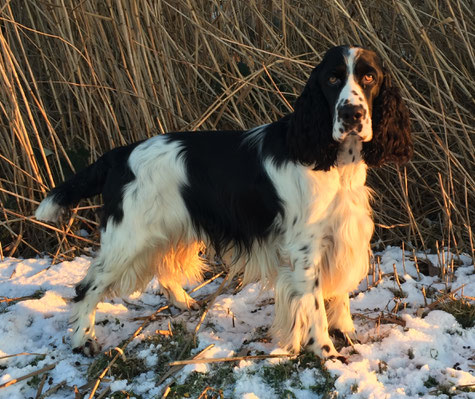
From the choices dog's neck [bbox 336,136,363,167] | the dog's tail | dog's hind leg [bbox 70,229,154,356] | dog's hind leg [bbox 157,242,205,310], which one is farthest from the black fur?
dog's neck [bbox 336,136,363,167]

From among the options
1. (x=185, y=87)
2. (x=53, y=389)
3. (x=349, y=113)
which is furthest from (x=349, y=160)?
(x=185, y=87)

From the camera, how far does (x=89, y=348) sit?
8.41 ft

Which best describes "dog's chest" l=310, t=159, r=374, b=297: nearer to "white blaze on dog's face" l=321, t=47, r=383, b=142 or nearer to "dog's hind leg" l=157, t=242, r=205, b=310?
"white blaze on dog's face" l=321, t=47, r=383, b=142

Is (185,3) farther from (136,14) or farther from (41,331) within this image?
(41,331)

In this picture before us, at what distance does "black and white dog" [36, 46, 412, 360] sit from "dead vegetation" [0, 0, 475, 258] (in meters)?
0.82

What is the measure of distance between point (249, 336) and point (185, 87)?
6.43 feet

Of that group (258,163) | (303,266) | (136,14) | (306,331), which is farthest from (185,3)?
(306,331)

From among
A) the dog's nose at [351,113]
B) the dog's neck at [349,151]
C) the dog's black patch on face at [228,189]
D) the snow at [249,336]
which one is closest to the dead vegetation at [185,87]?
the snow at [249,336]

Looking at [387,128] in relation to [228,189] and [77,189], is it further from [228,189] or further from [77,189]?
[77,189]

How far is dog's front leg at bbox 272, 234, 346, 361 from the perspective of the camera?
2.44 metres

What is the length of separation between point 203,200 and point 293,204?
1.49 ft

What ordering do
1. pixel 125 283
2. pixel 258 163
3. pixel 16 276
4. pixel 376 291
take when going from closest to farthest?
pixel 258 163 → pixel 125 283 → pixel 376 291 → pixel 16 276

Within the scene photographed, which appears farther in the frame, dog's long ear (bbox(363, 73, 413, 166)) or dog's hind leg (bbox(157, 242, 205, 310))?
dog's hind leg (bbox(157, 242, 205, 310))

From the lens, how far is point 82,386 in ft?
7.63
